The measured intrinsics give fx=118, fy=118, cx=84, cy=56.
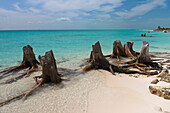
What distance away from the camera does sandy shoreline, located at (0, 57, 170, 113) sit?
167 inches

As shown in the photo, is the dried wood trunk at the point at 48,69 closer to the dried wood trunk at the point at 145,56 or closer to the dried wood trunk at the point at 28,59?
the dried wood trunk at the point at 28,59

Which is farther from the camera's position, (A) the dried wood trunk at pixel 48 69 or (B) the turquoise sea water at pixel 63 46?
(B) the turquoise sea water at pixel 63 46

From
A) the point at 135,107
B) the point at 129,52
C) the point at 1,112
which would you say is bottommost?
the point at 1,112

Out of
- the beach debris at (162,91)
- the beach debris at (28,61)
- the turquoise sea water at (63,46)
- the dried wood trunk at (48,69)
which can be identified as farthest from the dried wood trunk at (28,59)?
the beach debris at (162,91)

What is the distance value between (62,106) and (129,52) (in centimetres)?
965

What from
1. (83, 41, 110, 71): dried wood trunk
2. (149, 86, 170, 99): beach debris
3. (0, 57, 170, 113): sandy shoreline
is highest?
(83, 41, 110, 71): dried wood trunk

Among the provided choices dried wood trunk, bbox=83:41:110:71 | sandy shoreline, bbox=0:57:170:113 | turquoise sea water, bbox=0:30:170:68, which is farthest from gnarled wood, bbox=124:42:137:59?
sandy shoreline, bbox=0:57:170:113

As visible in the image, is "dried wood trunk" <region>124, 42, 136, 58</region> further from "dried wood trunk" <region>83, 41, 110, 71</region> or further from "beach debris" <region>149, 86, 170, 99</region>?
"beach debris" <region>149, 86, 170, 99</region>

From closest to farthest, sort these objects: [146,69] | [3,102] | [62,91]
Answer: [3,102], [62,91], [146,69]

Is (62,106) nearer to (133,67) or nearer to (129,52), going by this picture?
(133,67)

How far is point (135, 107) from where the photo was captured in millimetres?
4188

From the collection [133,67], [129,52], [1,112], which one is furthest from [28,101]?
[129,52]

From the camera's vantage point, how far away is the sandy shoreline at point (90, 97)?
167 inches

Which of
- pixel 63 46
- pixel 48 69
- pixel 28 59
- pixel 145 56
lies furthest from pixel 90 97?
pixel 63 46
